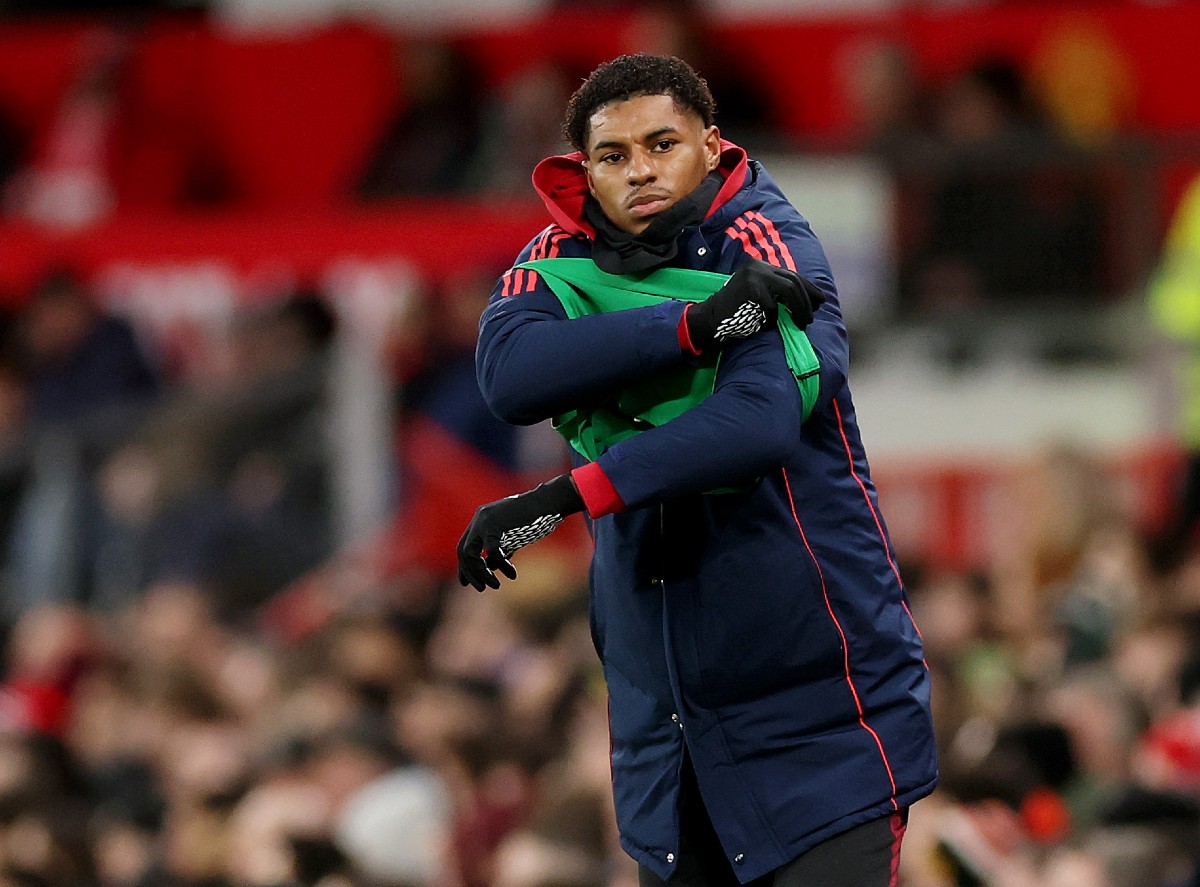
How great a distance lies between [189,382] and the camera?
11.1 metres

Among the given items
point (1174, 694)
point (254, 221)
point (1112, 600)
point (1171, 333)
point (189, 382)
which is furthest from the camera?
point (254, 221)

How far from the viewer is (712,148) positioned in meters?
3.34

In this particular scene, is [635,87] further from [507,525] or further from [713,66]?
[713,66]

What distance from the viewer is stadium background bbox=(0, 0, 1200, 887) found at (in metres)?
6.48

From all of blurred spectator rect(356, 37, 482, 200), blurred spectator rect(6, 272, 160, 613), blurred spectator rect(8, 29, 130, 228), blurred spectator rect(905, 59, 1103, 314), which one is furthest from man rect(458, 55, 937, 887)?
blurred spectator rect(8, 29, 130, 228)

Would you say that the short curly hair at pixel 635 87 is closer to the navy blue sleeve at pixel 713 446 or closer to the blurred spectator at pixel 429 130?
the navy blue sleeve at pixel 713 446

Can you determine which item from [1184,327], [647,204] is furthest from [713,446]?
[1184,327]

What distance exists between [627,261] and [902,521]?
626 cm

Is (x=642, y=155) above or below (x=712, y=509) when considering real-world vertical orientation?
above

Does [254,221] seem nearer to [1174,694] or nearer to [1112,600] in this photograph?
[1112,600]

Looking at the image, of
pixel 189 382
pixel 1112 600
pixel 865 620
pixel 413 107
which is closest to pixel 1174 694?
pixel 1112 600

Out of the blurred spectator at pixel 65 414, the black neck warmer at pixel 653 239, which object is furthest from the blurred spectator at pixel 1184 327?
the black neck warmer at pixel 653 239

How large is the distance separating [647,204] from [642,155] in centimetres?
7

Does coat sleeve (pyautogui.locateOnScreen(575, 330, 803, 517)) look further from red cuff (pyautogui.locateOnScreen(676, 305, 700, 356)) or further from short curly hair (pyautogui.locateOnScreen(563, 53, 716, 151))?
Result: short curly hair (pyautogui.locateOnScreen(563, 53, 716, 151))
